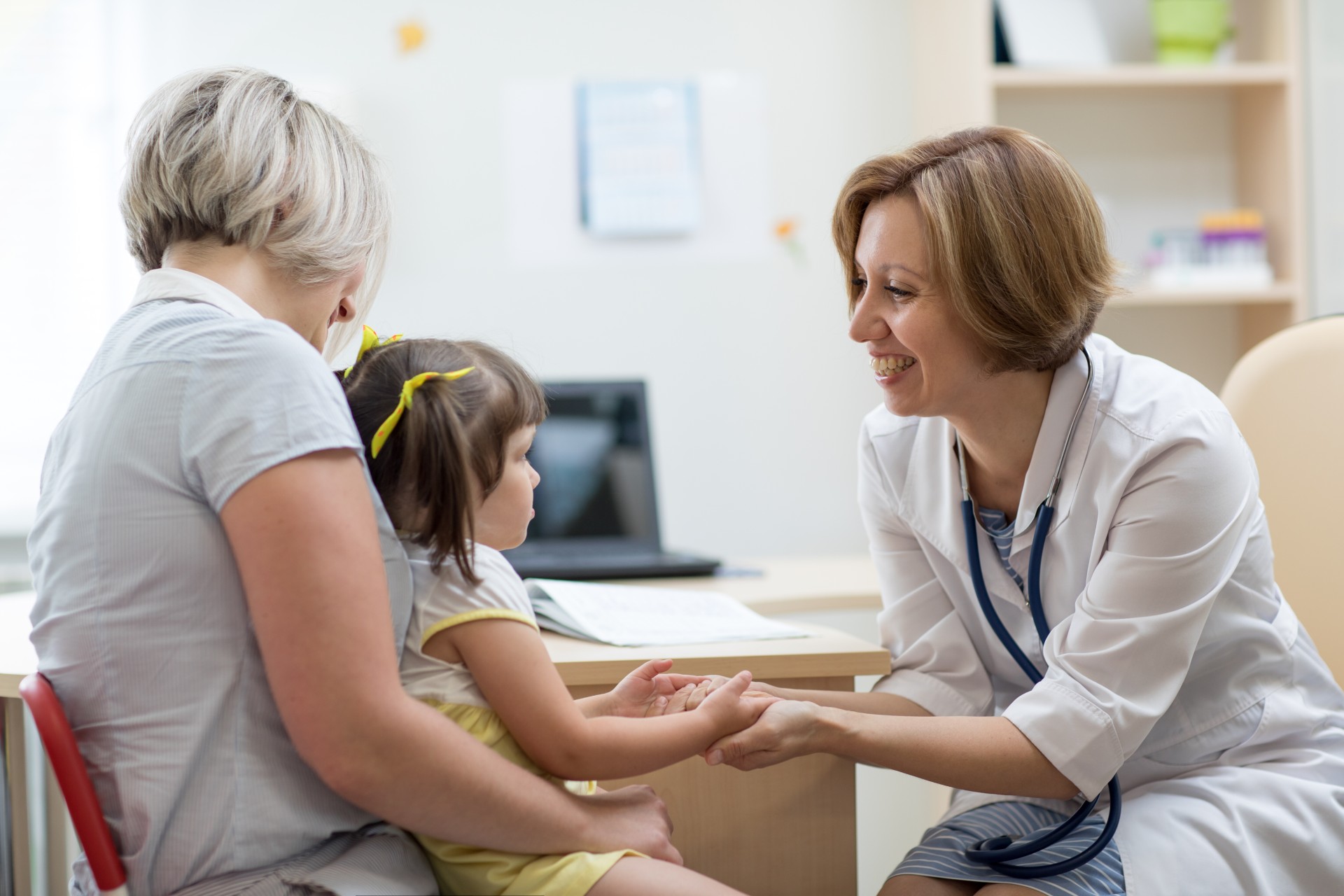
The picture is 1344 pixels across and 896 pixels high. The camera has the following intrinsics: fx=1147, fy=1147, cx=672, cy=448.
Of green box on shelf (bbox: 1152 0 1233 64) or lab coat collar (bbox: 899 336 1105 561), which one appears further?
green box on shelf (bbox: 1152 0 1233 64)

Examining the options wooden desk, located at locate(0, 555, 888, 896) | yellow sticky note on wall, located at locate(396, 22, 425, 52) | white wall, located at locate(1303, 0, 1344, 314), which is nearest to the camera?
wooden desk, located at locate(0, 555, 888, 896)

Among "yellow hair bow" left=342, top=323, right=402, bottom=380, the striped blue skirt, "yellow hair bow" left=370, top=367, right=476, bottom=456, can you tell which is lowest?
the striped blue skirt

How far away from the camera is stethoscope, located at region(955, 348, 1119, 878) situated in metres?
1.13

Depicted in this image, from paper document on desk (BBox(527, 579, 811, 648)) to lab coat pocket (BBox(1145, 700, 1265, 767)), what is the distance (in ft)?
1.35

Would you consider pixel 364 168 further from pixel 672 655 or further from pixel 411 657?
pixel 672 655

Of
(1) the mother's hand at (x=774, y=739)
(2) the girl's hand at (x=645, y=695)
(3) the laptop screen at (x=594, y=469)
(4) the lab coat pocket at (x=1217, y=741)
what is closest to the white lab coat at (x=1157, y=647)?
(4) the lab coat pocket at (x=1217, y=741)

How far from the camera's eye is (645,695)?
110 cm

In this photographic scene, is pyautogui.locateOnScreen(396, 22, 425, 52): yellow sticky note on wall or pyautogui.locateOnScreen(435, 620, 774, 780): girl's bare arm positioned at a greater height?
pyautogui.locateOnScreen(396, 22, 425, 52): yellow sticky note on wall

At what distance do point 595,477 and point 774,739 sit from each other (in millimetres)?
1112

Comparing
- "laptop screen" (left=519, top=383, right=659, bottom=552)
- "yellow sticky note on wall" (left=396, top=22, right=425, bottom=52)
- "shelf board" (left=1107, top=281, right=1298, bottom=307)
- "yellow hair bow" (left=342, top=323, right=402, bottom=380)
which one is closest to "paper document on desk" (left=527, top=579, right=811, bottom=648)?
"yellow hair bow" (left=342, top=323, right=402, bottom=380)

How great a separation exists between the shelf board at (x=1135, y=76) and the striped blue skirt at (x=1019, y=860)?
1483 millimetres

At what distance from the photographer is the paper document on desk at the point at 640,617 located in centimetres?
A: 127

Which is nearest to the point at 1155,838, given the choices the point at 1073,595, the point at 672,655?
the point at 1073,595

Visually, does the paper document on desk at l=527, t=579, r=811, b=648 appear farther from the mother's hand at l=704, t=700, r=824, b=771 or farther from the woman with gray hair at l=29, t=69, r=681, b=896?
the woman with gray hair at l=29, t=69, r=681, b=896
